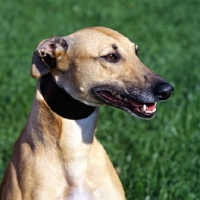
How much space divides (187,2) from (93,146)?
34.0 ft

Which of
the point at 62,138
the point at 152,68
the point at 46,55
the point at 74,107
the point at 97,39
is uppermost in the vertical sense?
the point at 97,39

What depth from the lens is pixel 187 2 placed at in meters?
14.1

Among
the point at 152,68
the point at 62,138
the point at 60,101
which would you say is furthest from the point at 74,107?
the point at 152,68

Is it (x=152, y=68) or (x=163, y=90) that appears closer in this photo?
(x=163, y=90)

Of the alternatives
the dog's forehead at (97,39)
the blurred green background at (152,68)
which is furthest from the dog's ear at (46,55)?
the blurred green background at (152,68)

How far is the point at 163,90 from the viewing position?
12.8 ft

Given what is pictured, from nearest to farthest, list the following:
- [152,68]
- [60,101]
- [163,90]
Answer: [163,90] → [60,101] → [152,68]

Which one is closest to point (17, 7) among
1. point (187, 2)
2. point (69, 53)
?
point (187, 2)

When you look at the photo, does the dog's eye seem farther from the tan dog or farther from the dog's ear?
the dog's ear

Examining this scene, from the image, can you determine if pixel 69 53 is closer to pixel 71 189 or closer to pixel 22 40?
pixel 71 189

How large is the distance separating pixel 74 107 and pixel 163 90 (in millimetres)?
620

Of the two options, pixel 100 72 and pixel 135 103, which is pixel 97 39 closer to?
pixel 100 72

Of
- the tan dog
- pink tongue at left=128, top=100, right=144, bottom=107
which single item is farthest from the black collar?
pink tongue at left=128, top=100, right=144, bottom=107

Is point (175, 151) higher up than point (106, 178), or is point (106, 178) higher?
point (106, 178)
